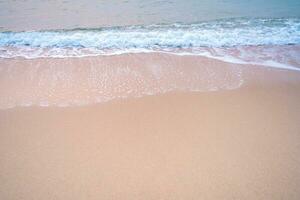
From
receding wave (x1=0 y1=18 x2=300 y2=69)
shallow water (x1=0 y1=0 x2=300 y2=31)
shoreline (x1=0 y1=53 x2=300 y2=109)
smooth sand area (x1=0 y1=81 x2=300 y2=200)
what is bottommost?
smooth sand area (x1=0 y1=81 x2=300 y2=200)

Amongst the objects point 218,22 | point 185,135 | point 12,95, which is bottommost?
point 185,135

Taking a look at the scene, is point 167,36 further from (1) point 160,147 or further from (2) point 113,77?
(1) point 160,147

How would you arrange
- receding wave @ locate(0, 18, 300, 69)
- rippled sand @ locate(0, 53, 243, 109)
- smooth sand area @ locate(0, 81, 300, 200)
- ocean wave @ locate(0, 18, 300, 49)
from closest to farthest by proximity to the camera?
smooth sand area @ locate(0, 81, 300, 200)
rippled sand @ locate(0, 53, 243, 109)
receding wave @ locate(0, 18, 300, 69)
ocean wave @ locate(0, 18, 300, 49)

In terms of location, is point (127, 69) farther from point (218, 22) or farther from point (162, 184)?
point (218, 22)

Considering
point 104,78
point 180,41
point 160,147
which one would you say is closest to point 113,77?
point 104,78

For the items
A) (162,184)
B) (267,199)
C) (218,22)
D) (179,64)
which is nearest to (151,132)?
(162,184)

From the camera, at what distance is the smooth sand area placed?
280cm

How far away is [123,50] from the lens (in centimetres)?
548

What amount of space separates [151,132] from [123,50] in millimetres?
2449

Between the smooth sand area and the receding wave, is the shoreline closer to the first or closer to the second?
the smooth sand area

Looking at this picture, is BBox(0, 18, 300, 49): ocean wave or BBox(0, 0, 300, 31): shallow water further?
BBox(0, 0, 300, 31): shallow water

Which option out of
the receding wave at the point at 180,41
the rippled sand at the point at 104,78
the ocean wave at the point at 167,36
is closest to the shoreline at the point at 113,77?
the rippled sand at the point at 104,78

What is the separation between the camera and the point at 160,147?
3209 millimetres

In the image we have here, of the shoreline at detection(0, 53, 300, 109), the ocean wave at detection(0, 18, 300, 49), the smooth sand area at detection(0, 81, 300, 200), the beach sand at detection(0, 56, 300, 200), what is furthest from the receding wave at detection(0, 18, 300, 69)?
the smooth sand area at detection(0, 81, 300, 200)
